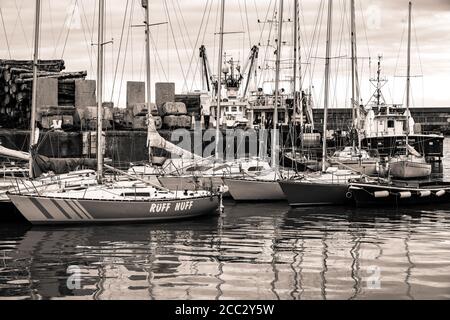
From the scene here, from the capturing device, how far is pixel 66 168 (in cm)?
4088

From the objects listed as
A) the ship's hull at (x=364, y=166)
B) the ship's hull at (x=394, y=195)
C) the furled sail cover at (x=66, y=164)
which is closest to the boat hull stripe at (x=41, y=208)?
the furled sail cover at (x=66, y=164)

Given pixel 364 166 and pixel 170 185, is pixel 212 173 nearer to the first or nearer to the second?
pixel 170 185

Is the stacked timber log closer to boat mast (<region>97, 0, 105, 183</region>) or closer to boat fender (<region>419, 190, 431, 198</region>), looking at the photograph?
boat mast (<region>97, 0, 105, 183</region>)

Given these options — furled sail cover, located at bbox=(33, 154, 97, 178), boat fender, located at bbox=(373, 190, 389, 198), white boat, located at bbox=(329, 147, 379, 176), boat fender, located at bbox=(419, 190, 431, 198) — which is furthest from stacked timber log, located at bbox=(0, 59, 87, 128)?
boat fender, located at bbox=(419, 190, 431, 198)

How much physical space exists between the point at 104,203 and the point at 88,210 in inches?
26.1

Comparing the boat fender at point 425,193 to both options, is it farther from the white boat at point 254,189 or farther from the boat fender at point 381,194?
the white boat at point 254,189

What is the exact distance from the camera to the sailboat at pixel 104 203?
27.6 meters

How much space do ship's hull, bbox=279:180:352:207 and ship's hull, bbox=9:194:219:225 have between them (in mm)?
7836

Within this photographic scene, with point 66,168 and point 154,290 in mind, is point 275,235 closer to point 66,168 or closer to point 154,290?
point 154,290

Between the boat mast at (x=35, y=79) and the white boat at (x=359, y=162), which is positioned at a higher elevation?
the boat mast at (x=35, y=79)

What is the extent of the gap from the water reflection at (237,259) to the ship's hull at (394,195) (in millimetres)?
4111

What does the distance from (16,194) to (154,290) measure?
40.0ft

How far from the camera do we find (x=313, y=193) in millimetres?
35906

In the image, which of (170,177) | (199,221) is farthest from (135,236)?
(170,177)
